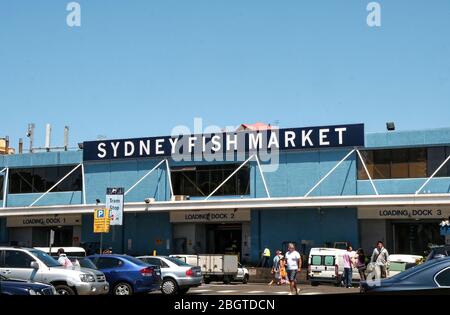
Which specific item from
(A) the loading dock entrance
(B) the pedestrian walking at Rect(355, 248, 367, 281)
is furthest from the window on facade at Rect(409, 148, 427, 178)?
(B) the pedestrian walking at Rect(355, 248, 367, 281)

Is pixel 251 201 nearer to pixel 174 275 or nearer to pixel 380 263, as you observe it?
pixel 174 275

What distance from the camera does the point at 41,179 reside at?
152ft

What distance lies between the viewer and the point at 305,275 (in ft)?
119

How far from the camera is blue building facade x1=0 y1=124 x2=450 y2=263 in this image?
120ft

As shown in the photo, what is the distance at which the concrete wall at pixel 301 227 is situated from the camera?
37906 millimetres

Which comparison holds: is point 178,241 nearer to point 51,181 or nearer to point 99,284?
point 51,181

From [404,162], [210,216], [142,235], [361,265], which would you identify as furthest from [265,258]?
[361,265]

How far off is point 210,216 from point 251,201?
427 centimetres

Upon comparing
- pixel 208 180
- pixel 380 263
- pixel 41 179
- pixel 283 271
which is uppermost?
pixel 41 179

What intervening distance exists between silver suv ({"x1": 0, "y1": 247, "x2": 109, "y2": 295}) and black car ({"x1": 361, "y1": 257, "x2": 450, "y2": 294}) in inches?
377

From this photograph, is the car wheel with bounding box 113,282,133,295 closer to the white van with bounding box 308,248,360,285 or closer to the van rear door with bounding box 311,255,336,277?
the white van with bounding box 308,248,360,285
